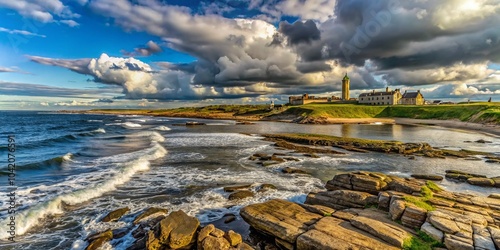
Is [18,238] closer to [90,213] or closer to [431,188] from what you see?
[90,213]

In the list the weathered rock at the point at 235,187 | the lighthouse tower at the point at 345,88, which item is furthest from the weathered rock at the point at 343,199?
the lighthouse tower at the point at 345,88

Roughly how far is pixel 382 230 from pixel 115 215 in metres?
14.1

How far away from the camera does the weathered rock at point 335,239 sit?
9281mm

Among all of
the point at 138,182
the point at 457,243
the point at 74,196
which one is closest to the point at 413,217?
the point at 457,243

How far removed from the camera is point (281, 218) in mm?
11844

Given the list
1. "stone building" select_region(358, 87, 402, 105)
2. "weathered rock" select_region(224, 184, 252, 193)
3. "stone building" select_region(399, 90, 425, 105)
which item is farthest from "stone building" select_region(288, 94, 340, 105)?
"weathered rock" select_region(224, 184, 252, 193)

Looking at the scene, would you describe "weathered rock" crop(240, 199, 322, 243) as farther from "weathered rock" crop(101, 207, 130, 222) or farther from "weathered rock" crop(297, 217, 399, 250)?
"weathered rock" crop(101, 207, 130, 222)

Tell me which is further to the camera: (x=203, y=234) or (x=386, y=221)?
(x=386, y=221)

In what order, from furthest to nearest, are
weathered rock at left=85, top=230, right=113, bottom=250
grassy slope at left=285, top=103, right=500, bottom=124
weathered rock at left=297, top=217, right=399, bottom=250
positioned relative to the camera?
grassy slope at left=285, top=103, right=500, bottom=124 < weathered rock at left=85, top=230, right=113, bottom=250 < weathered rock at left=297, top=217, right=399, bottom=250

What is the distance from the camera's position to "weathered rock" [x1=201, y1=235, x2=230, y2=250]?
10.1m

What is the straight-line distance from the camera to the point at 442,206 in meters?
12.2

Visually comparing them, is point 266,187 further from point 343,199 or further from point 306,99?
point 306,99

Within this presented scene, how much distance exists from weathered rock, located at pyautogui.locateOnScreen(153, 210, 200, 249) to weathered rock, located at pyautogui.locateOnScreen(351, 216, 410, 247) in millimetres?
7052

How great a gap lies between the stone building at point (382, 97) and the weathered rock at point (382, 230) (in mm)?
146287
